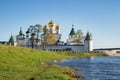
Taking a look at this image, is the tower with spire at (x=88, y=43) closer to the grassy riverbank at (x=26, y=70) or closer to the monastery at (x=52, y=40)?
the monastery at (x=52, y=40)

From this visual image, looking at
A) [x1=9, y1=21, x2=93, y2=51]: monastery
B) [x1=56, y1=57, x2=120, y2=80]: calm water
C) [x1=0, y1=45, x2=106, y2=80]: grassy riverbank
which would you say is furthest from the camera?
[x1=9, y1=21, x2=93, y2=51]: monastery

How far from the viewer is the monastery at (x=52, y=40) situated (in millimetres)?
143875

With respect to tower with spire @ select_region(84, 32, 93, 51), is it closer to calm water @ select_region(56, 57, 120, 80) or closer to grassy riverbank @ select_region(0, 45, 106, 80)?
calm water @ select_region(56, 57, 120, 80)

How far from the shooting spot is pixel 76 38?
15862cm

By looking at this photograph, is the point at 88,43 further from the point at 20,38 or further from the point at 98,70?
the point at 98,70

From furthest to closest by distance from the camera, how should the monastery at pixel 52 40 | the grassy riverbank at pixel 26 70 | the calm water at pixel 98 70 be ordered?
the monastery at pixel 52 40, the calm water at pixel 98 70, the grassy riverbank at pixel 26 70

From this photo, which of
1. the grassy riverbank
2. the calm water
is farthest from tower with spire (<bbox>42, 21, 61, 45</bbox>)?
the grassy riverbank

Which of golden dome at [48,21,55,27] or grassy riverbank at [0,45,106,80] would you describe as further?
golden dome at [48,21,55,27]

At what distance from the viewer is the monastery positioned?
144m

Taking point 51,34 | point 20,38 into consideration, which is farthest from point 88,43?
point 20,38

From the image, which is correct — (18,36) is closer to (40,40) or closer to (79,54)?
(40,40)

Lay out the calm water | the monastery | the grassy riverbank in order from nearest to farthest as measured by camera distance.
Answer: the grassy riverbank → the calm water → the monastery

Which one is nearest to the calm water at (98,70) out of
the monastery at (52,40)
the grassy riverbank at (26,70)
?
the grassy riverbank at (26,70)

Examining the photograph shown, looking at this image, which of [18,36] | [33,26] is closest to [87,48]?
[33,26]
